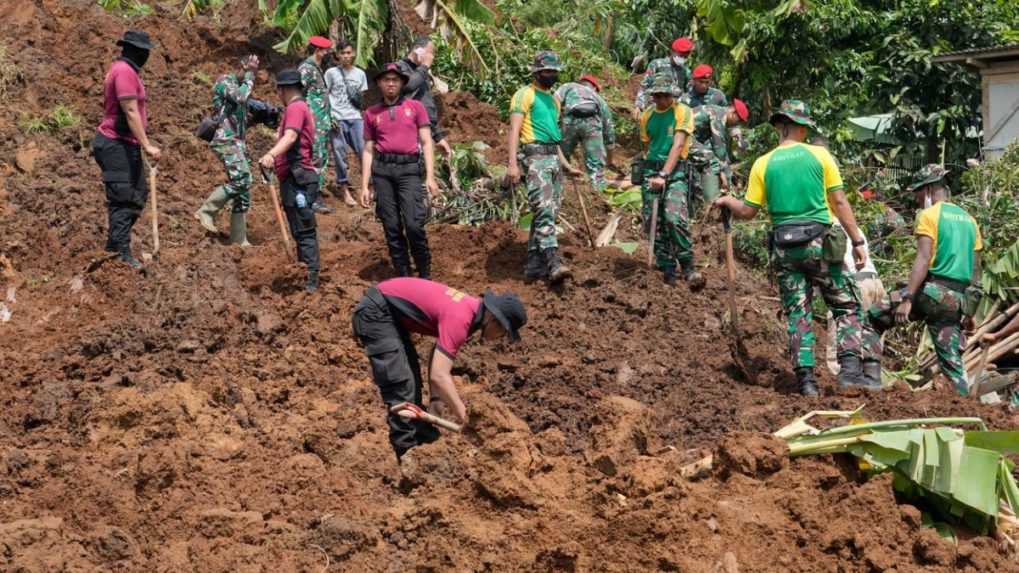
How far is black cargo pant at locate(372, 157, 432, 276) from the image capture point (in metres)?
10.9

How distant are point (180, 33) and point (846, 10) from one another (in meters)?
8.51

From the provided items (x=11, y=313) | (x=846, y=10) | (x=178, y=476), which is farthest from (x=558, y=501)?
(x=846, y=10)

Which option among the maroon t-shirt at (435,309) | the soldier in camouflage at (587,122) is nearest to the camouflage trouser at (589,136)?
the soldier in camouflage at (587,122)

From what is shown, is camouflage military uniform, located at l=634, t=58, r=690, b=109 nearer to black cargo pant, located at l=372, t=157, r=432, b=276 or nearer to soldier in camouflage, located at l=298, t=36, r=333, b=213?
black cargo pant, located at l=372, t=157, r=432, b=276

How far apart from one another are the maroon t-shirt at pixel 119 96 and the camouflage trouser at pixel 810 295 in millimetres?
5243

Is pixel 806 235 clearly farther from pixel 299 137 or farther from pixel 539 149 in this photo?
pixel 299 137

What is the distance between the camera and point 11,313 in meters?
11.3

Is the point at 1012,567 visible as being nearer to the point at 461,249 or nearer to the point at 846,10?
the point at 461,249

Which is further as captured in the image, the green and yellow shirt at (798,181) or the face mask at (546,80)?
the face mask at (546,80)

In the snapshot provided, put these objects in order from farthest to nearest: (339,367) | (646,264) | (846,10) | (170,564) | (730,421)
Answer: (846,10), (646,264), (339,367), (730,421), (170,564)

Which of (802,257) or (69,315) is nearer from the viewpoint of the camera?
(802,257)

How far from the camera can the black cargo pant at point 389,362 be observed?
7930 mm

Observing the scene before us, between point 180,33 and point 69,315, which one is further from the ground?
point 180,33

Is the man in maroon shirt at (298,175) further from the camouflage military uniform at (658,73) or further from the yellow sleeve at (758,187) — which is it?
the yellow sleeve at (758,187)
